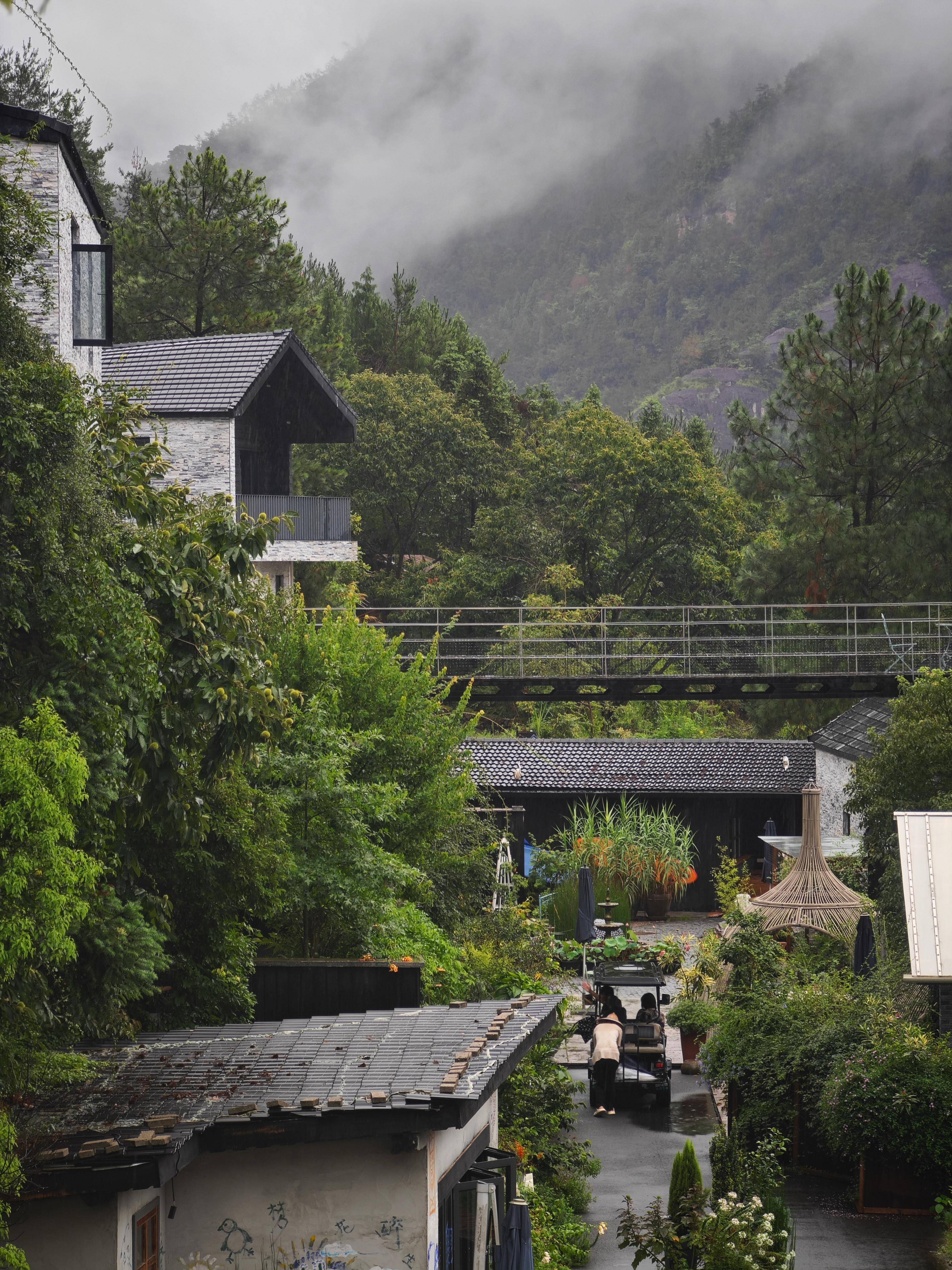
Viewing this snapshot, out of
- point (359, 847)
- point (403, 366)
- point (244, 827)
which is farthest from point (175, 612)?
point (403, 366)

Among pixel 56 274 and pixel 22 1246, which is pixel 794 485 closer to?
pixel 56 274

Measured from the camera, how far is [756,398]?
15100 centimetres

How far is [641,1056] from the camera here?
16812 millimetres

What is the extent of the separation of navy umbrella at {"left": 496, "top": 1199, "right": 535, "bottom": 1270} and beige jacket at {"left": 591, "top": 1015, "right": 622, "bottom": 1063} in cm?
590

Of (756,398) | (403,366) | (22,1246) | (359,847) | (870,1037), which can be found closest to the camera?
(22,1246)

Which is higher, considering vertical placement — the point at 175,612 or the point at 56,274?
the point at 56,274

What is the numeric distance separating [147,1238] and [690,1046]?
39.5ft

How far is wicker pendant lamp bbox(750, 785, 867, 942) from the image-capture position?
18.5m

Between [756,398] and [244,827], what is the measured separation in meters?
145

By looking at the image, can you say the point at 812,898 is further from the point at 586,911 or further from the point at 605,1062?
the point at 586,911

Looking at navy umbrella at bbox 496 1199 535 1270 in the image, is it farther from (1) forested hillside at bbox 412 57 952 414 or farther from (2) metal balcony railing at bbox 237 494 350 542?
(1) forested hillside at bbox 412 57 952 414

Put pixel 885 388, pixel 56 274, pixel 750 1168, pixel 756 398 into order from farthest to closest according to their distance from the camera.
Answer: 1. pixel 756 398
2. pixel 885 388
3. pixel 56 274
4. pixel 750 1168

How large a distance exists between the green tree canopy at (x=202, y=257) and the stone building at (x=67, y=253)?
22.8 meters

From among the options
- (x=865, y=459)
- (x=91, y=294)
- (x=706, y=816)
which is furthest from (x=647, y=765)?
(x=91, y=294)
